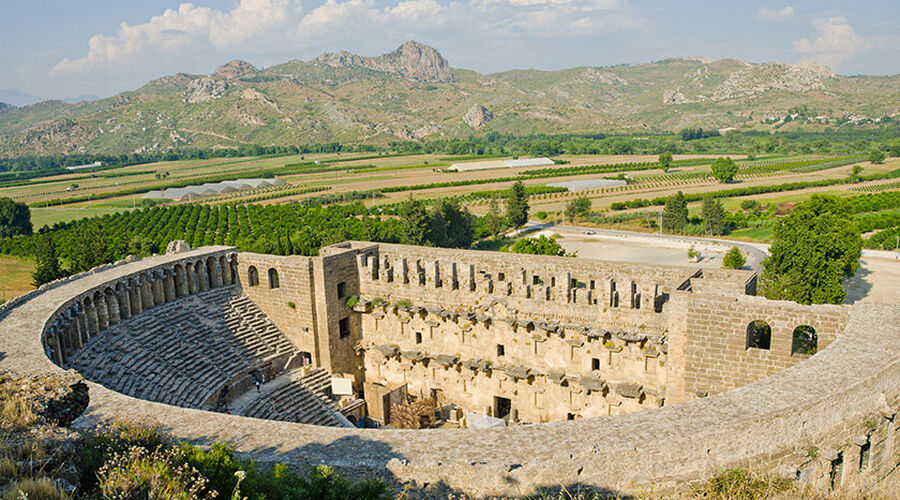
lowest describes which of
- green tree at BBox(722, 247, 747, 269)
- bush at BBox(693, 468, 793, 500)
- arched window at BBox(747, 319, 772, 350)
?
green tree at BBox(722, 247, 747, 269)

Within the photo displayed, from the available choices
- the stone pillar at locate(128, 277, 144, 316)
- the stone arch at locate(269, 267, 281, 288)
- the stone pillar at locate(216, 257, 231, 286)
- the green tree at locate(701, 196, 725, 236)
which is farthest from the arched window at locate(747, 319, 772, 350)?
A: the green tree at locate(701, 196, 725, 236)

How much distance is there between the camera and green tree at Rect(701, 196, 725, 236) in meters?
64.8

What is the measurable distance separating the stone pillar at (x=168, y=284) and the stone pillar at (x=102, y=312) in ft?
10.5

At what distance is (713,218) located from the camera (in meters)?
64.9

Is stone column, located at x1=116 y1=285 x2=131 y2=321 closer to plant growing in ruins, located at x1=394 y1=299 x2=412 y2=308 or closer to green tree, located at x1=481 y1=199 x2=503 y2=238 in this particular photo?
plant growing in ruins, located at x1=394 y1=299 x2=412 y2=308

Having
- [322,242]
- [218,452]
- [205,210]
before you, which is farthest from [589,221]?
[218,452]

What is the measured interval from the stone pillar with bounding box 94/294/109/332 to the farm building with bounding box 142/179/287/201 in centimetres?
8629

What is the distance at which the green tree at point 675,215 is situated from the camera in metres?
67.4

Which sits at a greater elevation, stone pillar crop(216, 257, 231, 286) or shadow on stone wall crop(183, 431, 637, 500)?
Result: stone pillar crop(216, 257, 231, 286)

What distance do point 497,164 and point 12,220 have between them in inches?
3765

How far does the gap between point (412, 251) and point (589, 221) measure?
5381 cm

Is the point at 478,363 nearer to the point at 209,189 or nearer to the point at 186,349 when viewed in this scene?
the point at 186,349

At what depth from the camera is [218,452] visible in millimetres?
9148

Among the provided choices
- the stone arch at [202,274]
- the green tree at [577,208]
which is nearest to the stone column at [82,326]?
the stone arch at [202,274]
